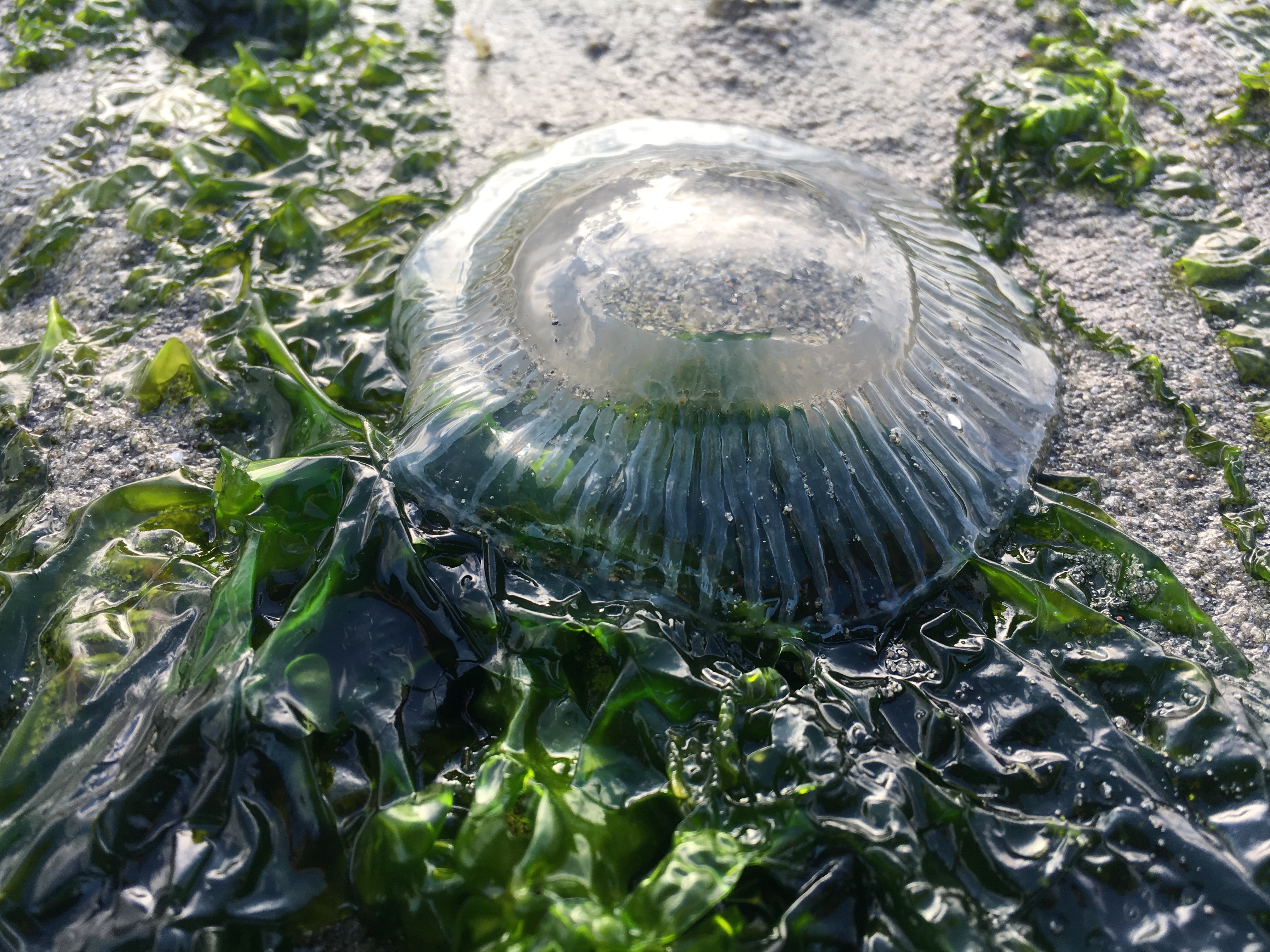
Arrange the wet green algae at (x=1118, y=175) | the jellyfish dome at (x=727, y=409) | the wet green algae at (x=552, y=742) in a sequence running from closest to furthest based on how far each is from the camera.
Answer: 1. the wet green algae at (x=552, y=742)
2. the jellyfish dome at (x=727, y=409)
3. the wet green algae at (x=1118, y=175)

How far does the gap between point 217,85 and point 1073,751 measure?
2668 mm

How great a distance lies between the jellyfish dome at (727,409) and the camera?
1.54 metres

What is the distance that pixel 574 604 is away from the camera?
1508 mm

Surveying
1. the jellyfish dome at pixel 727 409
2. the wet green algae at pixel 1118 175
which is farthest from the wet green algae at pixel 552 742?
the wet green algae at pixel 1118 175

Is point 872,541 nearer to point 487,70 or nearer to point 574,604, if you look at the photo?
point 574,604

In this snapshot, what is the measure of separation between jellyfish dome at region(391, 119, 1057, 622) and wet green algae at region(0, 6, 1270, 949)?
9 cm

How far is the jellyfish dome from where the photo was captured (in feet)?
5.04

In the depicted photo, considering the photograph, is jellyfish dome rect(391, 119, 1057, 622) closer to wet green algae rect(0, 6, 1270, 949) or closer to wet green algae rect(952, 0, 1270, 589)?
wet green algae rect(0, 6, 1270, 949)

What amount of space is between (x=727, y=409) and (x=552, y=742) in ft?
2.00

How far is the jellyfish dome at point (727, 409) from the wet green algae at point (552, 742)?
0.09 meters

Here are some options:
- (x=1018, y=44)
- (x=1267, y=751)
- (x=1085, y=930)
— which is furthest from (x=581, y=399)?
(x=1018, y=44)

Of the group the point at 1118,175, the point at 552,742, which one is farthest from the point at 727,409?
the point at 1118,175

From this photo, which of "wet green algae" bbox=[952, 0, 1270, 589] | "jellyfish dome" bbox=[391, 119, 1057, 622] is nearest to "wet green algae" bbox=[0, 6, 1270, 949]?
"jellyfish dome" bbox=[391, 119, 1057, 622]

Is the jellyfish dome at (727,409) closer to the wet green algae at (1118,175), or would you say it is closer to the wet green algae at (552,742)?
the wet green algae at (552,742)
